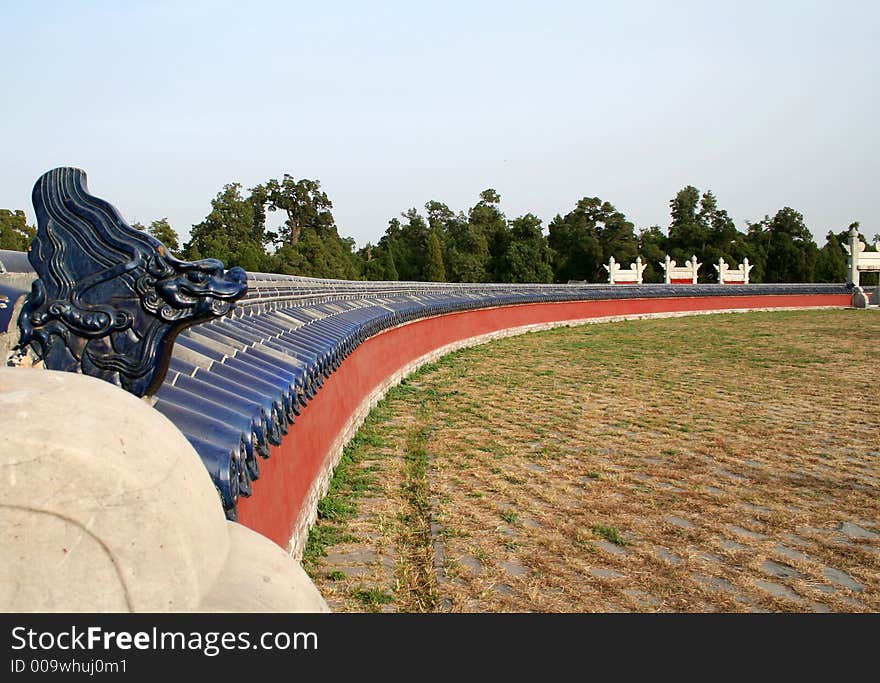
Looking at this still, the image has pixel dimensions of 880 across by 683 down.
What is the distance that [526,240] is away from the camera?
41031 millimetres

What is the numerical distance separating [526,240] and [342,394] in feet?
117

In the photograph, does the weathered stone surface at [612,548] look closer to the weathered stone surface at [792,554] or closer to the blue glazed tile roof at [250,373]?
the weathered stone surface at [792,554]

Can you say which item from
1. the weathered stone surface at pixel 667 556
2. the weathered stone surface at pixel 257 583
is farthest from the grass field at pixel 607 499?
the weathered stone surface at pixel 257 583

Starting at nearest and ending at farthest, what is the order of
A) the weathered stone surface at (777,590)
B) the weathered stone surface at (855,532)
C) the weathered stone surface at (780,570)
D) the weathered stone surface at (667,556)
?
the weathered stone surface at (777,590), the weathered stone surface at (780,570), the weathered stone surface at (667,556), the weathered stone surface at (855,532)

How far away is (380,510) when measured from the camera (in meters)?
4.96

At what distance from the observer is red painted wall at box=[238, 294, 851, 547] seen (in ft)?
10.2

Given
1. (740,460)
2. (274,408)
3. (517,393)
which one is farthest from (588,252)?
(274,408)

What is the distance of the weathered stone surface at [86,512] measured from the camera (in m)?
1.20

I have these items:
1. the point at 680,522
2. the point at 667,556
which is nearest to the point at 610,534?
the point at 667,556

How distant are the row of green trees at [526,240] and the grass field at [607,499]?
27.9 metres

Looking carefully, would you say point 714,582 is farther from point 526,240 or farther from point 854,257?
point 526,240
